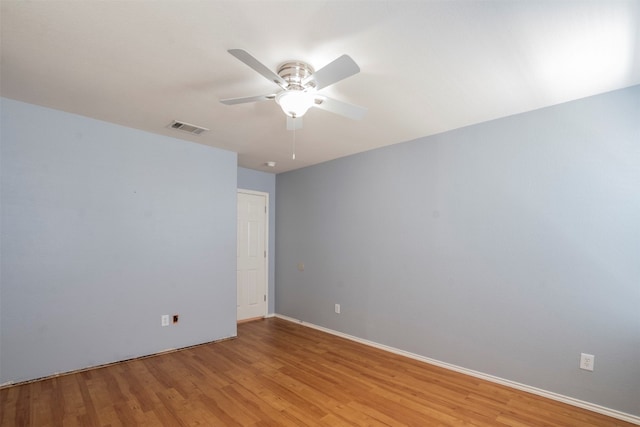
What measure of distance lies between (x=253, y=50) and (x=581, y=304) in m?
3.13

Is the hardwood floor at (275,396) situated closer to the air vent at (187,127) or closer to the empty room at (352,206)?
the empty room at (352,206)

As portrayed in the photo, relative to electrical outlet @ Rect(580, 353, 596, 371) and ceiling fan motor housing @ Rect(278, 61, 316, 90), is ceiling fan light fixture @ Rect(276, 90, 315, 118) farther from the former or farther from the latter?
electrical outlet @ Rect(580, 353, 596, 371)

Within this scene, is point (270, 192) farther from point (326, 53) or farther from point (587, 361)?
point (587, 361)

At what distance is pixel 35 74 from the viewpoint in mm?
2152

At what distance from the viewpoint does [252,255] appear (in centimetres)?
493

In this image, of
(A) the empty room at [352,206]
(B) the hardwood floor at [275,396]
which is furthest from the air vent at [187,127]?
(B) the hardwood floor at [275,396]

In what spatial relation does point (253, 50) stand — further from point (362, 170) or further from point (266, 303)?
point (266, 303)

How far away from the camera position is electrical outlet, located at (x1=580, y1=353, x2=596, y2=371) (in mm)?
2293

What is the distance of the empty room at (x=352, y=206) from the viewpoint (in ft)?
5.64

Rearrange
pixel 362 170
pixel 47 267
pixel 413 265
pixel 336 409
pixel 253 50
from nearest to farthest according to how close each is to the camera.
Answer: pixel 253 50
pixel 336 409
pixel 47 267
pixel 413 265
pixel 362 170

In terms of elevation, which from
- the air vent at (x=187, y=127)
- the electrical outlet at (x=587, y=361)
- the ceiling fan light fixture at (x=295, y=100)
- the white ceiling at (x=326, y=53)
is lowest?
the electrical outlet at (x=587, y=361)

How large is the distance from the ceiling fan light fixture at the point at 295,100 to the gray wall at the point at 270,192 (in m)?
3.08

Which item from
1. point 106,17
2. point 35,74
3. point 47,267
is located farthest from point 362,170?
point 47,267

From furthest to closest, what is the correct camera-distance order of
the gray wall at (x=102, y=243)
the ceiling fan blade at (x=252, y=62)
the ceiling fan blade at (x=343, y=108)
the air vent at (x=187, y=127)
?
the air vent at (x=187, y=127)
the gray wall at (x=102, y=243)
the ceiling fan blade at (x=343, y=108)
the ceiling fan blade at (x=252, y=62)
